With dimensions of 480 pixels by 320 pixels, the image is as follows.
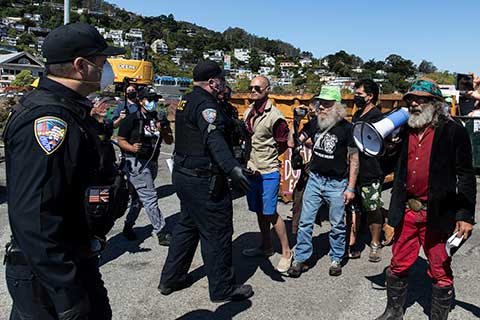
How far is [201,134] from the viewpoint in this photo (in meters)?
3.65

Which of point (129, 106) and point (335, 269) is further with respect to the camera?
point (129, 106)

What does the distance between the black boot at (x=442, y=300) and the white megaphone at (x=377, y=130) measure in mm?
1119

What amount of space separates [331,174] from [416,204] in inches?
43.7

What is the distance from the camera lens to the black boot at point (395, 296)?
343cm

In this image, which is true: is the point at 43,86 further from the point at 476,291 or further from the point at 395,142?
the point at 476,291

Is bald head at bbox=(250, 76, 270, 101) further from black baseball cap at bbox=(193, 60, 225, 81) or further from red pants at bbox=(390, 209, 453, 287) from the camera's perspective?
red pants at bbox=(390, 209, 453, 287)

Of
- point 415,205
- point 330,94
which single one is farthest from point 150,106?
point 415,205

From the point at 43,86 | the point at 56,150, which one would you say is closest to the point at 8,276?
the point at 56,150

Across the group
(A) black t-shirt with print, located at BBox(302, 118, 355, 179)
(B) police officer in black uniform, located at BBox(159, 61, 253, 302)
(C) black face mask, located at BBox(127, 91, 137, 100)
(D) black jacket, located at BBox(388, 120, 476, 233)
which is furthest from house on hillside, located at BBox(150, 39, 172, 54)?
(D) black jacket, located at BBox(388, 120, 476, 233)

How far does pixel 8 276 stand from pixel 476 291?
3.91m

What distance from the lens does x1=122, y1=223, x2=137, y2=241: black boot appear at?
5328 millimetres

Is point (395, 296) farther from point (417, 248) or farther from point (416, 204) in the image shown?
point (416, 204)

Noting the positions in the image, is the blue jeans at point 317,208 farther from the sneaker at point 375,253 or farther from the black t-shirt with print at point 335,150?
the sneaker at point 375,253

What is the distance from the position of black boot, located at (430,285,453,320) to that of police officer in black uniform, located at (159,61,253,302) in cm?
151
